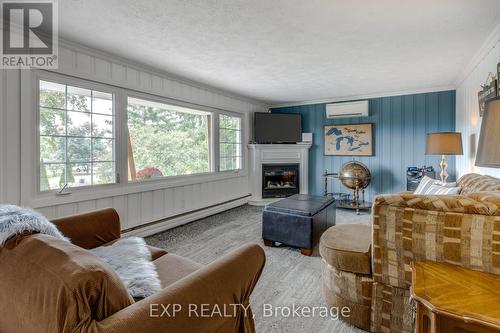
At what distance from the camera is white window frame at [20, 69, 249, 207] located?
246 cm

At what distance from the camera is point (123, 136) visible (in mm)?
3348

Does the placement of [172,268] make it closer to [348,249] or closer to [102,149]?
[348,249]

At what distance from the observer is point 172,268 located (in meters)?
1.55

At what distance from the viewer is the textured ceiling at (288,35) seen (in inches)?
82.4

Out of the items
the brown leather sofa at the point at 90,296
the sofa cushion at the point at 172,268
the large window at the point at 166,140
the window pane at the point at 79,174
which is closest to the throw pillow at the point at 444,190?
the brown leather sofa at the point at 90,296

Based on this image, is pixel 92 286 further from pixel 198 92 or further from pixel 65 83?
pixel 198 92

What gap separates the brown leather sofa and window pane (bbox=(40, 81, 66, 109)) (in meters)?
2.29

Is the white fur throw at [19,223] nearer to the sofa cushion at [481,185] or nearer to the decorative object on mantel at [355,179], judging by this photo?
the sofa cushion at [481,185]

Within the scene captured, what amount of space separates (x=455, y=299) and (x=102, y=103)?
358 cm

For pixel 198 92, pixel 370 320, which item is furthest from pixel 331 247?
pixel 198 92

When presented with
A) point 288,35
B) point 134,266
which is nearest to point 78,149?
point 134,266

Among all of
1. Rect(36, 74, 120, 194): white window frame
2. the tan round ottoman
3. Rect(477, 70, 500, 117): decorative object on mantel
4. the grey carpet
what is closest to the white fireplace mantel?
the grey carpet

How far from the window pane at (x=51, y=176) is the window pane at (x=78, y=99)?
66 centimetres

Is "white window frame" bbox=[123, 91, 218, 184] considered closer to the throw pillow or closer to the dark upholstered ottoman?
the dark upholstered ottoman
